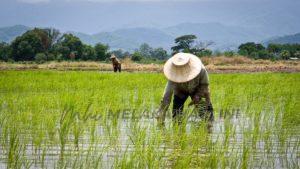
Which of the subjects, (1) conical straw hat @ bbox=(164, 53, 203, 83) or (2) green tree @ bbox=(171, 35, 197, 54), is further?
(2) green tree @ bbox=(171, 35, 197, 54)

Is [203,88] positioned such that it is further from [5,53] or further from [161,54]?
[161,54]

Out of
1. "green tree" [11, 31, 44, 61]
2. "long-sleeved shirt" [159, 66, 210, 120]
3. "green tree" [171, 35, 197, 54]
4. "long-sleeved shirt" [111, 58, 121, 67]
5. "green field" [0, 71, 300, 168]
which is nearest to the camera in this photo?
"green field" [0, 71, 300, 168]

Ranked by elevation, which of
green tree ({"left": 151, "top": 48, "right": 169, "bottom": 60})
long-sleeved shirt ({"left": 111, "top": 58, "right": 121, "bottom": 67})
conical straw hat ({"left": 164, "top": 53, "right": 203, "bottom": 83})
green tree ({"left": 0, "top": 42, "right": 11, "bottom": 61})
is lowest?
green tree ({"left": 151, "top": 48, "right": 169, "bottom": 60})

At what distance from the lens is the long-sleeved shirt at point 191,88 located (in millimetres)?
4953

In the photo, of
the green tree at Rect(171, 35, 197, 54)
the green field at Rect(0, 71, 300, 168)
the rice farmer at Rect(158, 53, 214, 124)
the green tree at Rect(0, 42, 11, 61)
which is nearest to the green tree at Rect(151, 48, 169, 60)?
the green tree at Rect(171, 35, 197, 54)

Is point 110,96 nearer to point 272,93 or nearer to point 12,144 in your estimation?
point 272,93

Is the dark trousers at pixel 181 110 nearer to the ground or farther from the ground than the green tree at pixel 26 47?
farther from the ground

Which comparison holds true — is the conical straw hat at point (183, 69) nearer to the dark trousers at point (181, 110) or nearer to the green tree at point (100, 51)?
the dark trousers at point (181, 110)

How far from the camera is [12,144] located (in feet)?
12.5

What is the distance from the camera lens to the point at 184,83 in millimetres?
4906

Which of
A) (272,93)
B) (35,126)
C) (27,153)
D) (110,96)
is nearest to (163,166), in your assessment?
(27,153)

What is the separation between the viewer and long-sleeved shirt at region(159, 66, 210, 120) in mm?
4953

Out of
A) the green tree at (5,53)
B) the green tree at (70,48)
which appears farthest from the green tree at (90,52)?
the green tree at (5,53)

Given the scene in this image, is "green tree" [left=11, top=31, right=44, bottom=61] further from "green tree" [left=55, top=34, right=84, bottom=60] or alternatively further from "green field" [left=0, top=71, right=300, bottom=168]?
"green field" [left=0, top=71, right=300, bottom=168]
